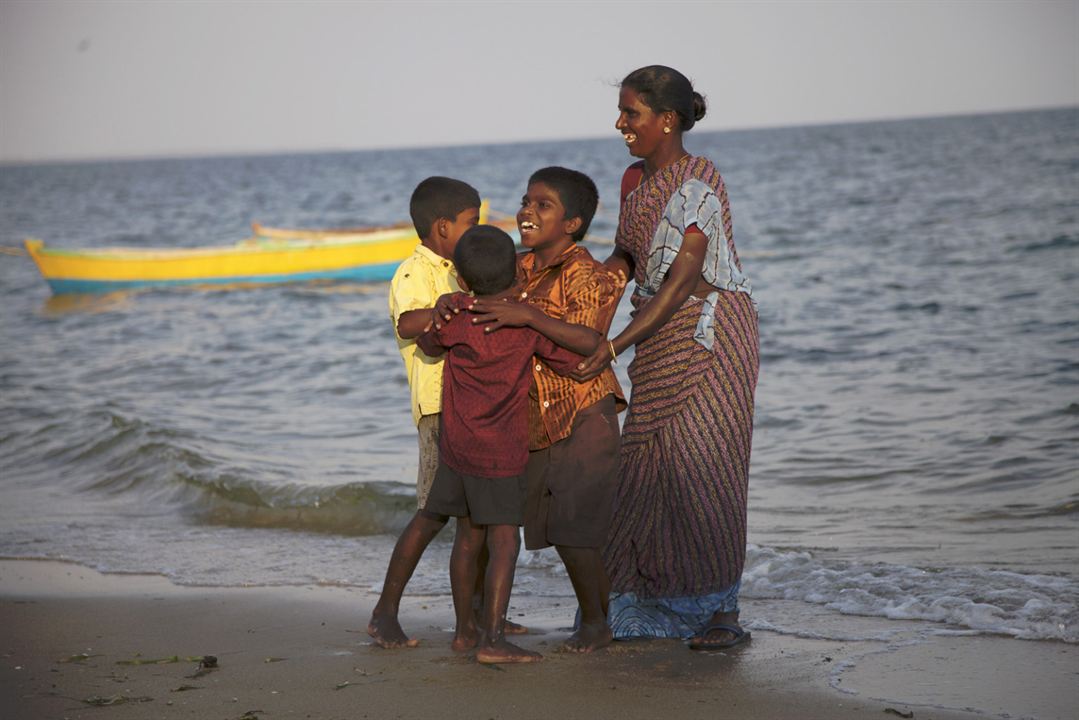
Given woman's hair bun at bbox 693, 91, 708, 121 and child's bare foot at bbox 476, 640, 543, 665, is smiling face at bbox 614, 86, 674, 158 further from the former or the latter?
child's bare foot at bbox 476, 640, 543, 665

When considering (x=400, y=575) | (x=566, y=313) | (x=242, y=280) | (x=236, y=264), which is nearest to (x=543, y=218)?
(x=566, y=313)

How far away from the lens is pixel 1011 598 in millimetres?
4320

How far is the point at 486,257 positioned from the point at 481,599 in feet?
3.87

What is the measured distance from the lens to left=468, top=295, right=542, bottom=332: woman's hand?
341 cm

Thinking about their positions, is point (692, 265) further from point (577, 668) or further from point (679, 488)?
point (577, 668)

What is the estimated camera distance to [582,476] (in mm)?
3645

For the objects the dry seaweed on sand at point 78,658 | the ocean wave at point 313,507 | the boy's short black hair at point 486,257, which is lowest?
the dry seaweed on sand at point 78,658

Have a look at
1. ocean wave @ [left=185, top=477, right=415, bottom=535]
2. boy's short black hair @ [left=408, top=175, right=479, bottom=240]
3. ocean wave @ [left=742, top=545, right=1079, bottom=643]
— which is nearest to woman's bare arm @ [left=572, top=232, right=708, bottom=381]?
boy's short black hair @ [left=408, top=175, right=479, bottom=240]

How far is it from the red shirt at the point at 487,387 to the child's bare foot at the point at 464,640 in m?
0.54

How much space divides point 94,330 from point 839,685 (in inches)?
522

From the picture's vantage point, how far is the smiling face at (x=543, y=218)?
3562 millimetres

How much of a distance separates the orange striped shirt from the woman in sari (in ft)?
0.31

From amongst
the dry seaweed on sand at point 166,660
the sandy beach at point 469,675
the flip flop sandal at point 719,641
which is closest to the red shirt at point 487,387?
the sandy beach at point 469,675

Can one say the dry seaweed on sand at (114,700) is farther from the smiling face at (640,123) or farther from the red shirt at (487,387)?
the smiling face at (640,123)
